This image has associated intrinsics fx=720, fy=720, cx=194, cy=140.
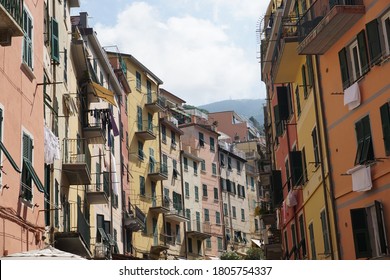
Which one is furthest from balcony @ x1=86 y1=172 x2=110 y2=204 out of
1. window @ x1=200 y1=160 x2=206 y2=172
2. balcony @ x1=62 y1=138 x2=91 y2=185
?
window @ x1=200 y1=160 x2=206 y2=172

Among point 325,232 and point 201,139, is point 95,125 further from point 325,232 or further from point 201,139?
point 201,139

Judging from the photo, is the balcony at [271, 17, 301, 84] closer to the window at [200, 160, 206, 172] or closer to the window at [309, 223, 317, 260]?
the window at [309, 223, 317, 260]

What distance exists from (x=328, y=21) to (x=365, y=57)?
1.69 meters

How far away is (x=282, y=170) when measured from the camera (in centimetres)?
3422

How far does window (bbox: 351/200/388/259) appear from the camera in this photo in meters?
20.2

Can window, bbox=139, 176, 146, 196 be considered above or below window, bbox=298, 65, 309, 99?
above

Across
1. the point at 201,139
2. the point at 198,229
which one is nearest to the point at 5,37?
the point at 198,229

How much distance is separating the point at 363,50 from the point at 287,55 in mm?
6351

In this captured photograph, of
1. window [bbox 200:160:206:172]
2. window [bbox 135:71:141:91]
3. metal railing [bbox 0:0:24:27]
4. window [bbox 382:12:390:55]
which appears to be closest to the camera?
metal railing [bbox 0:0:24:27]

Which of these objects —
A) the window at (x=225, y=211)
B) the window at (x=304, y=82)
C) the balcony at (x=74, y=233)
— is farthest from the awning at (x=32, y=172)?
the window at (x=225, y=211)

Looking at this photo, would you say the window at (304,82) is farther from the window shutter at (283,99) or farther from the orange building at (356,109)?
the window shutter at (283,99)

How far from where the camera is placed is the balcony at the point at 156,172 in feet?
171

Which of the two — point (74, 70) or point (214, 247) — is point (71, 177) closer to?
point (74, 70)

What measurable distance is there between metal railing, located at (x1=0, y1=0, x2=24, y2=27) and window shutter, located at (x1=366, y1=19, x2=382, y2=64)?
937 centimetres
